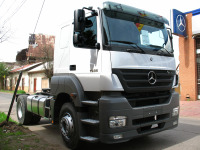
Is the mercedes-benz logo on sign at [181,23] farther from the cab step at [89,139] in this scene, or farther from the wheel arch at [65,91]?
the cab step at [89,139]

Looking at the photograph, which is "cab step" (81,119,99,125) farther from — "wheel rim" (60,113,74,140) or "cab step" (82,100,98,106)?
"wheel rim" (60,113,74,140)

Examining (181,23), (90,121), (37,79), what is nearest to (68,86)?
(90,121)

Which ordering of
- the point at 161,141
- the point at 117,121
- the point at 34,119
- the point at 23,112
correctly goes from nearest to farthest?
the point at 117,121 < the point at 161,141 < the point at 23,112 < the point at 34,119

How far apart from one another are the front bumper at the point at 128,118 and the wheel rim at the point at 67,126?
0.87 m

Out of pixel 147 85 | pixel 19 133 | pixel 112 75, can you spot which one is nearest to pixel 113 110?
pixel 112 75

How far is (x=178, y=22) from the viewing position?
14531 millimetres

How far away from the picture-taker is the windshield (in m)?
4.21

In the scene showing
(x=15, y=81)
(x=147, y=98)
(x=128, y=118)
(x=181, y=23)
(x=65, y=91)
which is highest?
(x=181, y=23)

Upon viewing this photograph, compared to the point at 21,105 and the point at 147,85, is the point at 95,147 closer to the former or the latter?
the point at 147,85

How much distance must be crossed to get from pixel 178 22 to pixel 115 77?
39.9ft

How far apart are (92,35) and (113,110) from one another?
1.59 meters

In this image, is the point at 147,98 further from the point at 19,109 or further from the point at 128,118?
the point at 19,109

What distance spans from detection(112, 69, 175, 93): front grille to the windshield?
0.45 m

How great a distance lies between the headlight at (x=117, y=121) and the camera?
12.8ft
